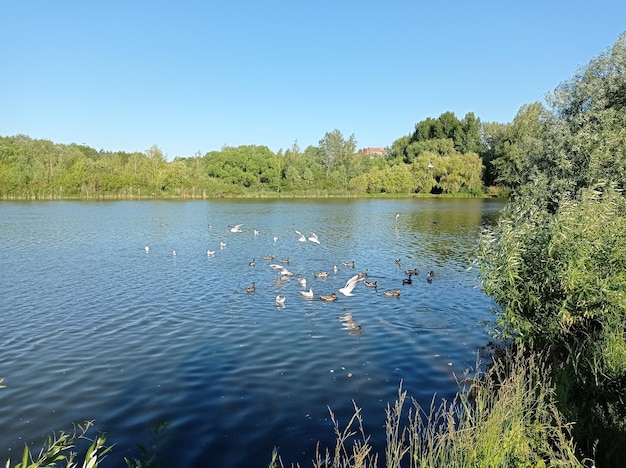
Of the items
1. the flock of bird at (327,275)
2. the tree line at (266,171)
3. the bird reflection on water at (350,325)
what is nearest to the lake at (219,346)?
the bird reflection on water at (350,325)

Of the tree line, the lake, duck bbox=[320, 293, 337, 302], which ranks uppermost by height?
the tree line

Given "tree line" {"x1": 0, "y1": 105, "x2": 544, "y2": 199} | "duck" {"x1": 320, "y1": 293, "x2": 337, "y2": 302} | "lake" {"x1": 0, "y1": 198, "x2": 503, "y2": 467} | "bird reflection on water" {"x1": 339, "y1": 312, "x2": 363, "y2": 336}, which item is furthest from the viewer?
"tree line" {"x1": 0, "y1": 105, "x2": 544, "y2": 199}

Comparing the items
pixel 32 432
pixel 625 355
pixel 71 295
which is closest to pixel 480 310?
pixel 625 355

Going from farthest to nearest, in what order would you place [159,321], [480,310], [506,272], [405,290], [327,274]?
[327,274]
[405,290]
[480,310]
[159,321]
[506,272]

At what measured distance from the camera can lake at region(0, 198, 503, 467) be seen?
8625 millimetres

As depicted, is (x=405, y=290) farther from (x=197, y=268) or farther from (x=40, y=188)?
(x=40, y=188)

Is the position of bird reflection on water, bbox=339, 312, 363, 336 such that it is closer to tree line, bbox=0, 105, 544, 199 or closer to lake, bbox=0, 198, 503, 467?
lake, bbox=0, 198, 503, 467

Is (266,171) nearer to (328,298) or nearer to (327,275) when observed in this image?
(327,275)

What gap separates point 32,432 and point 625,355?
1110cm

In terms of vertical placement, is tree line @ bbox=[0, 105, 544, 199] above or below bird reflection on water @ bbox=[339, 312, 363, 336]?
above

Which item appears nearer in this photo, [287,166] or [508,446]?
[508,446]

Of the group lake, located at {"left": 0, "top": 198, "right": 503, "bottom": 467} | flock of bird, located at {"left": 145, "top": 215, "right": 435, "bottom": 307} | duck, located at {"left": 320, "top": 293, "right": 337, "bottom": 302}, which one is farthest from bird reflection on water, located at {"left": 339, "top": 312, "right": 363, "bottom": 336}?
flock of bird, located at {"left": 145, "top": 215, "right": 435, "bottom": 307}

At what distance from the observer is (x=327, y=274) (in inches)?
910

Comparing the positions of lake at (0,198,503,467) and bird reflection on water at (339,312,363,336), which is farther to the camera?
bird reflection on water at (339,312,363,336)
